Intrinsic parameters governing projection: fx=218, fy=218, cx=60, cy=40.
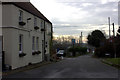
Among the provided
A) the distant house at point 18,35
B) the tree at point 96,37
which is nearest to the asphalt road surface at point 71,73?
the distant house at point 18,35

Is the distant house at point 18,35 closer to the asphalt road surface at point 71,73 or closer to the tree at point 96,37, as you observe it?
the asphalt road surface at point 71,73

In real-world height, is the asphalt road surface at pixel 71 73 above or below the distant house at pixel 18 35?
below

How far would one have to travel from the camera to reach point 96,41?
6912 cm

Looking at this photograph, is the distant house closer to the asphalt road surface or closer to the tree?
the asphalt road surface

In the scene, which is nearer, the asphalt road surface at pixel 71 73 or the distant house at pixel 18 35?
the asphalt road surface at pixel 71 73

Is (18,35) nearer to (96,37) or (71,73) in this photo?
(71,73)

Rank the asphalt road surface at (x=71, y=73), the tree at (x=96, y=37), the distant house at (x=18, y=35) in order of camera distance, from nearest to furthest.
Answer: the asphalt road surface at (x=71, y=73), the distant house at (x=18, y=35), the tree at (x=96, y=37)

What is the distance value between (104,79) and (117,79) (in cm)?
73

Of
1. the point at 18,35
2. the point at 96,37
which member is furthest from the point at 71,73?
the point at 96,37

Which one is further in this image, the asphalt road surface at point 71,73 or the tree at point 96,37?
the tree at point 96,37

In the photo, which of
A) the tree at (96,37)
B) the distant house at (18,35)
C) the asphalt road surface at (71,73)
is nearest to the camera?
the asphalt road surface at (71,73)

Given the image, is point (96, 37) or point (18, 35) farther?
point (96, 37)

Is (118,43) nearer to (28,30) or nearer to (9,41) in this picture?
(28,30)

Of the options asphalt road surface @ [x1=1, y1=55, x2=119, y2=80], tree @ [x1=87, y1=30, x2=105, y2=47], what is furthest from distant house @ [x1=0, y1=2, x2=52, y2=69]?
tree @ [x1=87, y1=30, x2=105, y2=47]
